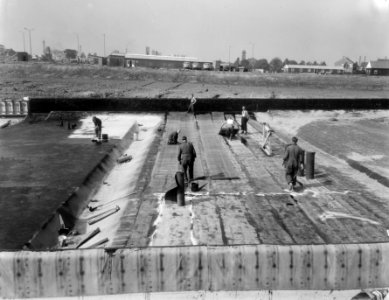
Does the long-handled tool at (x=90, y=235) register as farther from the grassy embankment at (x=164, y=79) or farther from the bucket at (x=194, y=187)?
the grassy embankment at (x=164, y=79)

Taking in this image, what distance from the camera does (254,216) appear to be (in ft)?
40.4

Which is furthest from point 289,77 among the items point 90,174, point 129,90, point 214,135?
point 90,174

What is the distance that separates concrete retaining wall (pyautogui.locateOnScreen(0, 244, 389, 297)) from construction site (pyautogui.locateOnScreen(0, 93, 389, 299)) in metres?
0.02

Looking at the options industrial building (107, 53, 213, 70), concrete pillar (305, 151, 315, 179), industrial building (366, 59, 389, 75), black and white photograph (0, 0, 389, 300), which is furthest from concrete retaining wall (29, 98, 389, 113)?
industrial building (366, 59, 389, 75)

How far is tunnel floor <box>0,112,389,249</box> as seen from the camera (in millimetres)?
A: 11227

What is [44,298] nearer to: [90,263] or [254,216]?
[90,263]

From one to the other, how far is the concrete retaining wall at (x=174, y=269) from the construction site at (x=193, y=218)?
0.02m

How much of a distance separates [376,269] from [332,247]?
113 centimetres

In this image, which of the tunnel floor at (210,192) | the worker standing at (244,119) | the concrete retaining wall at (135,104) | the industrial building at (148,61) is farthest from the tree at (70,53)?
the worker standing at (244,119)

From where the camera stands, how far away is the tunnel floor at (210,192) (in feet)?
36.8

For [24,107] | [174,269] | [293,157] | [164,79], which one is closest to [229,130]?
[293,157]

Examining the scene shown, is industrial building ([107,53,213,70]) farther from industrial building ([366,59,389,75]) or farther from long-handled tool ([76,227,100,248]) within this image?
long-handled tool ([76,227,100,248])

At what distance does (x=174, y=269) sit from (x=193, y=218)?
326cm

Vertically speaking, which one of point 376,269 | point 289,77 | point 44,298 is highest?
point 289,77
